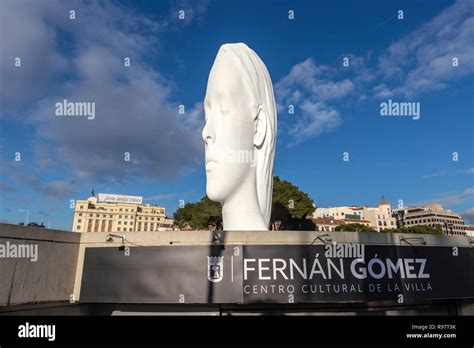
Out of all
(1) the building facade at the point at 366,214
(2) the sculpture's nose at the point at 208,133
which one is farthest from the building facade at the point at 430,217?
(2) the sculpture's nose at the point at 208,133

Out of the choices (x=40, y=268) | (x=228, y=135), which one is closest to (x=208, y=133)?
(x=228, y=135)

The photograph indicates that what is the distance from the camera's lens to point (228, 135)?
1088 centimetres

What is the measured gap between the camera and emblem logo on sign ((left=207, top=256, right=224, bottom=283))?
25.2 ft

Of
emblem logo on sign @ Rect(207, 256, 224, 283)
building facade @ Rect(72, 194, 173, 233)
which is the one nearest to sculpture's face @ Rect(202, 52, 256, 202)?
emblem logo on sign @ Rect(207, 256, 224, 283)

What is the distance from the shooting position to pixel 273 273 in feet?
25.4

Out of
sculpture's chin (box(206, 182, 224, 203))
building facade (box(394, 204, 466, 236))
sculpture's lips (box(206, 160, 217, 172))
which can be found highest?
building facade (box(394, 204, 466, 236))

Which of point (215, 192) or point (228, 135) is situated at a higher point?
point (228, 135)

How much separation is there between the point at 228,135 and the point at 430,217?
401 feet

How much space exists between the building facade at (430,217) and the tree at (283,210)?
289 feet

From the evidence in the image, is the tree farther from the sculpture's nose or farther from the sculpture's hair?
the sculpture's nose

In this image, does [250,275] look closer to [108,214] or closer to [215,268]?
[215,268]

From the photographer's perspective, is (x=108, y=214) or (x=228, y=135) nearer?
(x=228, y=135)
